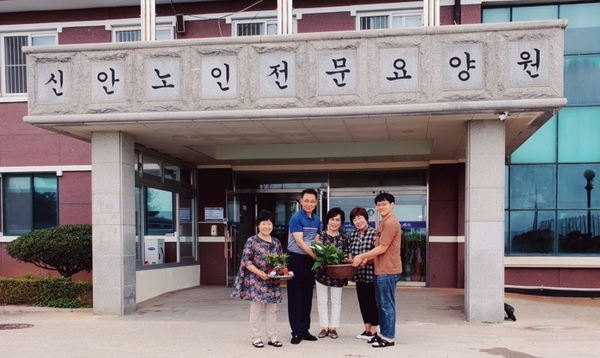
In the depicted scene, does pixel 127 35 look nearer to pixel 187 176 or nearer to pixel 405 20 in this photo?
pixel 187 176

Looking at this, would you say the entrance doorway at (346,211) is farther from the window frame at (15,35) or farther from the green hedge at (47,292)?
the window frame at (15,35)

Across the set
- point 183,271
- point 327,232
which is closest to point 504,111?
point 327,232

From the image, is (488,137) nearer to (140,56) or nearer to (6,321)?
(140,56)

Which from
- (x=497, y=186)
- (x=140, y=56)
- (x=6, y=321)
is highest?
(x=140, y=56)

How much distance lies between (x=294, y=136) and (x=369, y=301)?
4.01m

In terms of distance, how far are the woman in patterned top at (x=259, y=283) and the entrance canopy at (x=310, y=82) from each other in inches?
91.9

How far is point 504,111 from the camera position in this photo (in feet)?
26.9

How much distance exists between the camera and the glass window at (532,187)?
13.0 meters

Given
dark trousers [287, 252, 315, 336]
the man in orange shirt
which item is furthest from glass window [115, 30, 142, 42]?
the man in orange shirt

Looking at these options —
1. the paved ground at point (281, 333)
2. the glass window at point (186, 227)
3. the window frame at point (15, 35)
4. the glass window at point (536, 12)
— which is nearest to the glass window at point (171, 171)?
the glass window at point (186, 227)

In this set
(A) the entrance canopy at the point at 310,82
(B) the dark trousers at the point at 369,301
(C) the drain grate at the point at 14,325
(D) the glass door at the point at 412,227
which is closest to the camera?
(B) the dark trousers at the point at 369,301

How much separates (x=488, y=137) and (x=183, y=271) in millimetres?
7401

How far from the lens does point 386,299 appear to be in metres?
6.74

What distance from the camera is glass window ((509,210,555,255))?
42.4 feet
